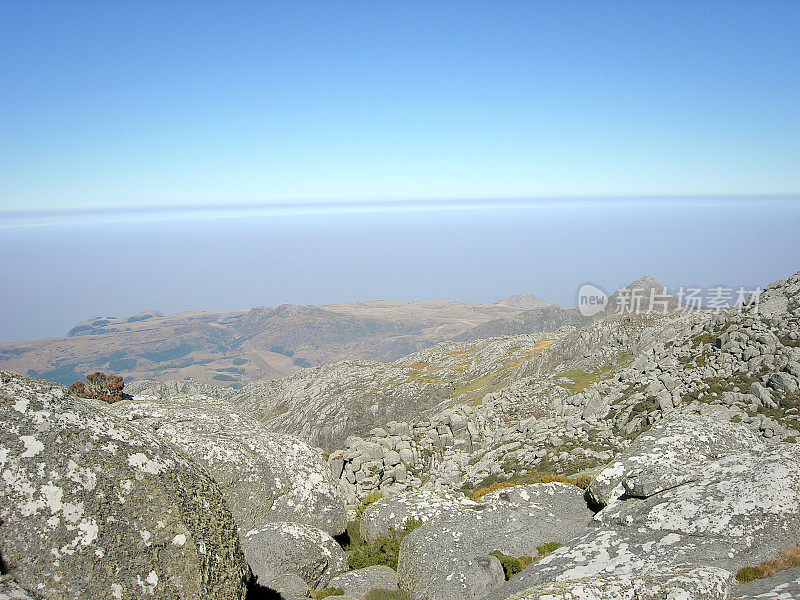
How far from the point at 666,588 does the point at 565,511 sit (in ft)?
40.0

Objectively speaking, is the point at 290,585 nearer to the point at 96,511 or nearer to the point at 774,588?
the point at 96,511

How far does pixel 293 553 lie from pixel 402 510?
23.7ft

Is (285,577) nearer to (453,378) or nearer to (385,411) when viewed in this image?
(385,411)

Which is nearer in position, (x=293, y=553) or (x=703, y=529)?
(x=703, y=529)

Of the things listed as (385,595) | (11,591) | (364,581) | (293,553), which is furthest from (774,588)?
(11,591)

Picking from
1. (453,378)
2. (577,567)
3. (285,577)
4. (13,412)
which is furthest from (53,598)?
(453,378)

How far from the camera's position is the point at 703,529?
43.3ft

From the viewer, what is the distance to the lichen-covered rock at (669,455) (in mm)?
16828

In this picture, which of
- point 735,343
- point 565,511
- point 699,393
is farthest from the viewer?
point 735,343

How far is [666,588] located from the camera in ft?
30.6

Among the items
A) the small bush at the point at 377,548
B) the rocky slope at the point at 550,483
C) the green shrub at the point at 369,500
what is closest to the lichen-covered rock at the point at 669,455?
the rocky slope at the point at 550,483

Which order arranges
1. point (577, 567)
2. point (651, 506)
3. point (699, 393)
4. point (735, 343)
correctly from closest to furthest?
point (577, 567), point (651, 506), point (699, 393), point (735, 343)

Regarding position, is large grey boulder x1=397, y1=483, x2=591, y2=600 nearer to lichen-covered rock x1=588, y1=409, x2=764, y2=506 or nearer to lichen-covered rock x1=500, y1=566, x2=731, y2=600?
lichen-covered rock x1=588, y1=409, x2=764, y2=506

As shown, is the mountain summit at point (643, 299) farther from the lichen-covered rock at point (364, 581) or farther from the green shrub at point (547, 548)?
the lichen-covered rock at point (364, 581)
